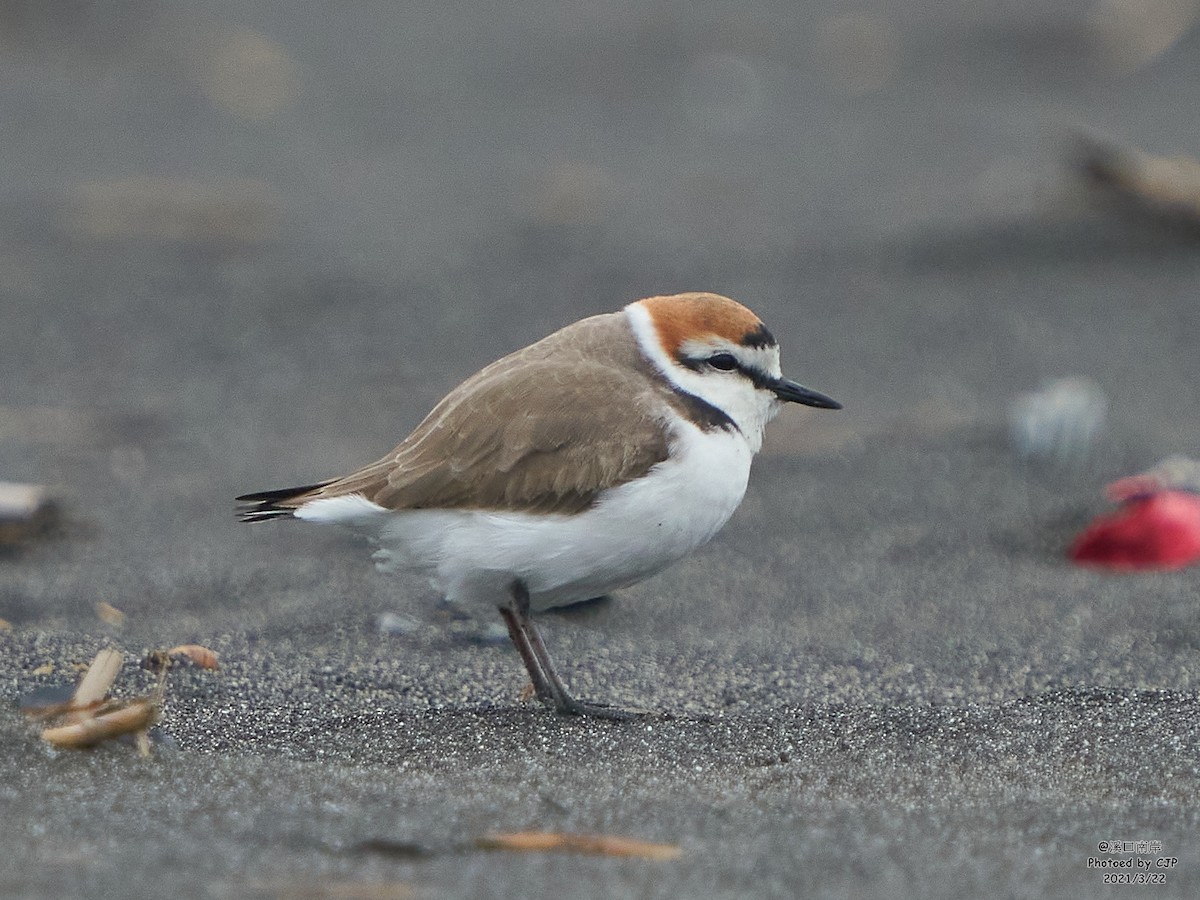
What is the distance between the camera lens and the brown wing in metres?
3.75

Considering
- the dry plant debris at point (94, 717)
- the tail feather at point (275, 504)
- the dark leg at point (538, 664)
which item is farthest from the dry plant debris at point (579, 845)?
the tail feather at point (275, 504)

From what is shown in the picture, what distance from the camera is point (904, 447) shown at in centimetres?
586

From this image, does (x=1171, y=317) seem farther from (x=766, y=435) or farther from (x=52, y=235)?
(x=52, y=235)

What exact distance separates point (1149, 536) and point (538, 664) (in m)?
1.96

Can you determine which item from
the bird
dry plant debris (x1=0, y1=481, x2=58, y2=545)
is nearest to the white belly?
the bird

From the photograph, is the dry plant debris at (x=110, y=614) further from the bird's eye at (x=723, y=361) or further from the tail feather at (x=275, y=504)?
the bird's eye at (x=723, y=361)

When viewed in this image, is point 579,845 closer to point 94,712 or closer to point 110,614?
point 94,712

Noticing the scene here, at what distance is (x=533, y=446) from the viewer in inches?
149

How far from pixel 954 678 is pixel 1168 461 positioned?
1.72 metres

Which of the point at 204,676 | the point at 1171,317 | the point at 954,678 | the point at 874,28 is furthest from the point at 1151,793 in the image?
the point at 874,28

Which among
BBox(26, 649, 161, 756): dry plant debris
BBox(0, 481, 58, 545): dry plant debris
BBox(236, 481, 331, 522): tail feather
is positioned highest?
BBox(236, 481, 331, 522): tail feather

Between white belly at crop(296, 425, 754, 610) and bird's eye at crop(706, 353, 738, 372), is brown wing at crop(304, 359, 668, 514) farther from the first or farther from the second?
bird's eye at crop(706, 353, 738, 372)

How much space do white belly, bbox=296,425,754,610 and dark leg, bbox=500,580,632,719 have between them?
39mm

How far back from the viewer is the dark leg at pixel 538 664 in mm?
3814
